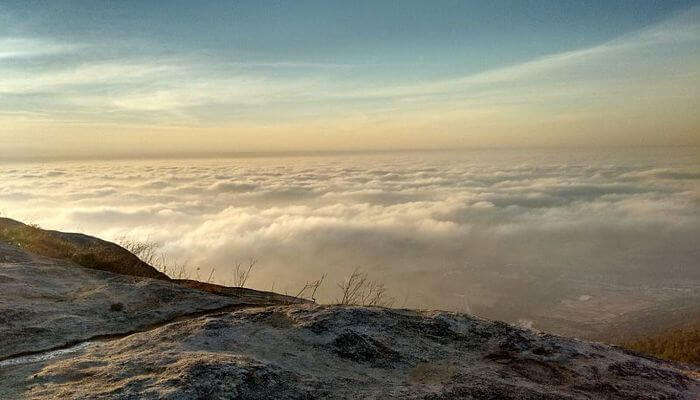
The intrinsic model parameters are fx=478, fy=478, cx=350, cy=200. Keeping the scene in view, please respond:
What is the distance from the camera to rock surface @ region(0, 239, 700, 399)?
2.82 metres

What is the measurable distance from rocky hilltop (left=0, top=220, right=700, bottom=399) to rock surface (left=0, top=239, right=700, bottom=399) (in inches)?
0.4

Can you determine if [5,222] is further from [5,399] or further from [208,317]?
[5,399]

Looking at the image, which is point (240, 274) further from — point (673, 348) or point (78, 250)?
point (673, 348)

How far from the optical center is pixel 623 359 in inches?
156

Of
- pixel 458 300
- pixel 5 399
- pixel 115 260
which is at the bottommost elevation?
pixel 458 300

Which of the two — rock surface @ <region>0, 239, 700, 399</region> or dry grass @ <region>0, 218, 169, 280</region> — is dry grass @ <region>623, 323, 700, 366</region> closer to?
rock surface @ <region>0, 239, 700, 399</region>

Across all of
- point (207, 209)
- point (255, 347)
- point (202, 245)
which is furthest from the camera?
point (207, 209)

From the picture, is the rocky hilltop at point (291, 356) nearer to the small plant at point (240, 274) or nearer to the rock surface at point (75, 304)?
the rock surface at point (75, 304)

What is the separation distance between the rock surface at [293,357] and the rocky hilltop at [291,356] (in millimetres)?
10

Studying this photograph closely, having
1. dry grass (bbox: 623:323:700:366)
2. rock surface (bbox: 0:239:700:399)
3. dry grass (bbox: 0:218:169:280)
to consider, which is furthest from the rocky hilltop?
dry grass (bbox: 0:218:169:280)

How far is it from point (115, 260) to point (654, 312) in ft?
461

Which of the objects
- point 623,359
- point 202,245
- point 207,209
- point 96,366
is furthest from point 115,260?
point 207,209

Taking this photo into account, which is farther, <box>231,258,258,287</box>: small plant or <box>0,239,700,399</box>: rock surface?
<box>231,258,258,287</box>: small plant

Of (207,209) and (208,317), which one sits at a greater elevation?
(208,317)
